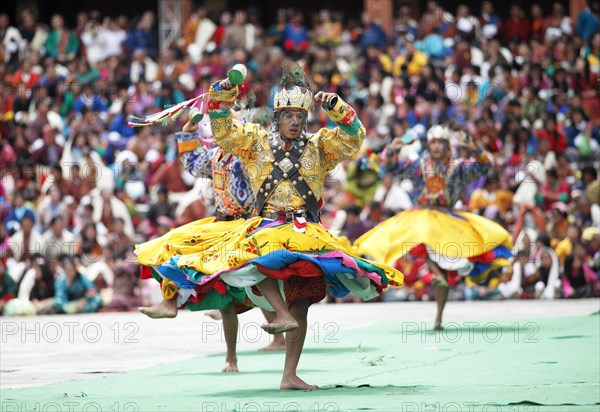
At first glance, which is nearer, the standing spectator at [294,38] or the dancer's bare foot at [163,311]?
the dancer's bare foot at [163,311]

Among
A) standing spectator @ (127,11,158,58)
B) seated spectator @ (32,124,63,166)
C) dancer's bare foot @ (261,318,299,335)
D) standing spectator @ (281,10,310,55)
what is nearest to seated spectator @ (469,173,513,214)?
standing spectator @ (281,10,310,55)

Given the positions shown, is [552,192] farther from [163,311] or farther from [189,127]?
[163,311]

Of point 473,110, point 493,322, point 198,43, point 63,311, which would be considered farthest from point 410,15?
point 493,322

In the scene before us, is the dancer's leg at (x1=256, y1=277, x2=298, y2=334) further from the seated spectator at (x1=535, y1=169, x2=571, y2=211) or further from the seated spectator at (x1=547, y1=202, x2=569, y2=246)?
the seated spectator at (x1=535, y1=169, x2=571, y2=211)

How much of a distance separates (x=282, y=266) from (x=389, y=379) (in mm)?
1074

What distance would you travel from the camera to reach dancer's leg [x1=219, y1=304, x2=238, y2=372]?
8711mm

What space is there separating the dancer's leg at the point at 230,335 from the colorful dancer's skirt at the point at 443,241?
106 inches

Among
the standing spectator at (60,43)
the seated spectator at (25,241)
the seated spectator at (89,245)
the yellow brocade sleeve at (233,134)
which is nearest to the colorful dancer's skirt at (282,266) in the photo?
the yellow brocade sleeve at (233,134)

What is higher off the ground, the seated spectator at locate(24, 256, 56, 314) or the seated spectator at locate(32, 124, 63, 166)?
the seated spectator at locate(32, 124, 63, 166)

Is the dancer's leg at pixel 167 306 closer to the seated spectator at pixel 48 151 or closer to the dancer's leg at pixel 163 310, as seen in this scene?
the dancer's leg at pixel 163 310

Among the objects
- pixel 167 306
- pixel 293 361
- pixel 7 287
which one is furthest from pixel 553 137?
pixel 293 361

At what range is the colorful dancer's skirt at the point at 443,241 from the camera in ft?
37.0

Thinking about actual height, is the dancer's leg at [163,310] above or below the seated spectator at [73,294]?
above

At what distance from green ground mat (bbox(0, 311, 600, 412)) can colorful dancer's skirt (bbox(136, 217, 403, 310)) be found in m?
0.57
